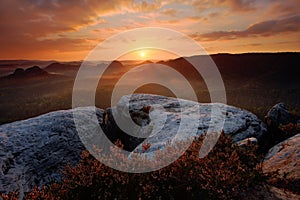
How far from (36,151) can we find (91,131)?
6.28 feet

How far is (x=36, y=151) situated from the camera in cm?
595

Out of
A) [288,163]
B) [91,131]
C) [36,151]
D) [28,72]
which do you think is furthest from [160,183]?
[28,72]

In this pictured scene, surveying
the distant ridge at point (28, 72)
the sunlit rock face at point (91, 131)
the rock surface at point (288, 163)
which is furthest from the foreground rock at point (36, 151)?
the distant ridge at point (28, 72)

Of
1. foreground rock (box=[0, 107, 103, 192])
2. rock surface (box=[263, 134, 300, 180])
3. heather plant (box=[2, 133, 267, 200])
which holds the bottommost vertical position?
foreground rock (box=[0, 107, 103, 192])

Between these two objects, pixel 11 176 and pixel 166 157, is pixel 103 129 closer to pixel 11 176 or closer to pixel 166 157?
pixel 11 176

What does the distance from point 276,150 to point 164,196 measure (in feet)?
13.4

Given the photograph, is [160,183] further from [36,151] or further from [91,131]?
[91,131]

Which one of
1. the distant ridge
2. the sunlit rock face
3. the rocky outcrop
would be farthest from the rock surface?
the distant ridge

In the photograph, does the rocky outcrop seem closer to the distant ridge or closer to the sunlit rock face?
the sunlit rock face

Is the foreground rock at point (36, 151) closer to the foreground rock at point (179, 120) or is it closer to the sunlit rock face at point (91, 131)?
the sunlit rock face at point (91, 131)

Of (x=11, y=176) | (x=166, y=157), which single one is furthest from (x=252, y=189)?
(x=11, y=176)

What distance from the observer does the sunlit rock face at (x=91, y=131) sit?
551cm

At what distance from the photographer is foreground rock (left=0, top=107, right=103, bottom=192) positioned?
17.1 ft

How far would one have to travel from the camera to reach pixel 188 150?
13.0ft
